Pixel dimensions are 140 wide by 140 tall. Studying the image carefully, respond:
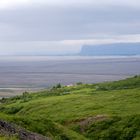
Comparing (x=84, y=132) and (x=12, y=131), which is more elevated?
(x=12, y=131)

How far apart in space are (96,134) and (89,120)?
6452mm

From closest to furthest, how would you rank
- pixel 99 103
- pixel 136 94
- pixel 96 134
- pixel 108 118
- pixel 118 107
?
pixel 96 134 < pixel 108 118 < pixel 118 107 < pixel 99 103 < pixel 136 94

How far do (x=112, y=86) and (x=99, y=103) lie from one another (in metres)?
38.0

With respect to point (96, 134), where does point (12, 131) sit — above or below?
above

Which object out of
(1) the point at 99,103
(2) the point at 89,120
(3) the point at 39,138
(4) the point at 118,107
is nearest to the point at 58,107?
(1) the point at 99,103

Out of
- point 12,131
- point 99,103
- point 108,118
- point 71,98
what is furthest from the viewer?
point 71,98

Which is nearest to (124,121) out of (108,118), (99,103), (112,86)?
(108,118)

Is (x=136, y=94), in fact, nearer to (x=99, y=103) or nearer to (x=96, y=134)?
(x=99, y=103)

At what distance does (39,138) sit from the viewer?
31.6m

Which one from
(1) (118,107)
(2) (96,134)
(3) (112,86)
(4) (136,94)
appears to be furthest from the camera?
(3) (112,86)

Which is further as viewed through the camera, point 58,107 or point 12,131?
point 58,107

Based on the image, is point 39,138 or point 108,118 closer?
point 39,138

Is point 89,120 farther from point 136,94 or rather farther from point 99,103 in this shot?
point 136,94

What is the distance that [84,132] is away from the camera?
56.0m
